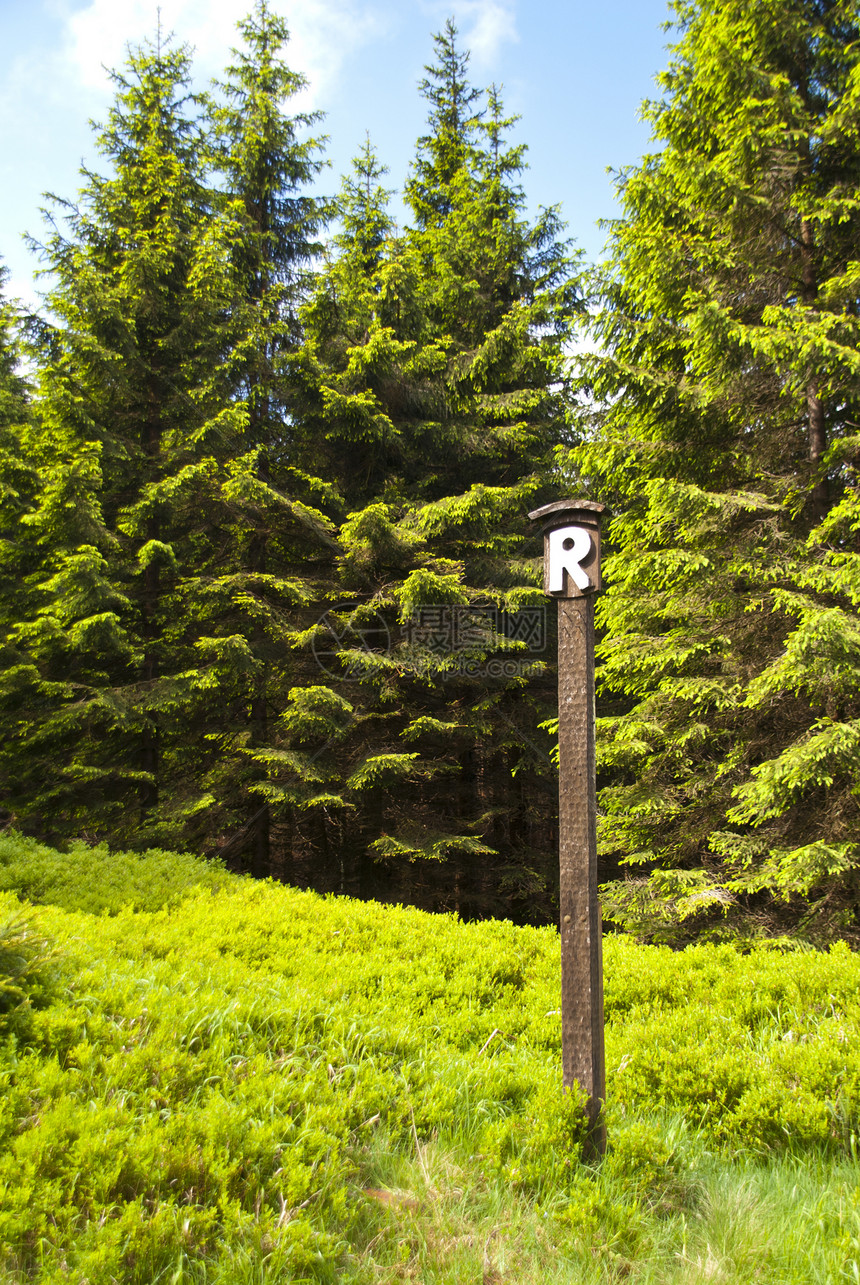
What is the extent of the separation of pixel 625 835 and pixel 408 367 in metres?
8.08

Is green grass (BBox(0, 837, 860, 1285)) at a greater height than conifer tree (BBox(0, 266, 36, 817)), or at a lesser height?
lesser

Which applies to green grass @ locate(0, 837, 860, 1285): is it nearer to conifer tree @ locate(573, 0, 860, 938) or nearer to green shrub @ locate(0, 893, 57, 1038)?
green shrub @ locate(0, 893, 57, 1038)

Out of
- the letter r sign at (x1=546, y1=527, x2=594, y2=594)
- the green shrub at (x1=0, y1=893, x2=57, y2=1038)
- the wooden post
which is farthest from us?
the letter r sign at (x1=546, y1=527, x2=594, y2=594)

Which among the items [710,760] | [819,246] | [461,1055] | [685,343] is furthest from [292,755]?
[819,246]

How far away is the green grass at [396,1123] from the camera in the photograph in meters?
2.18

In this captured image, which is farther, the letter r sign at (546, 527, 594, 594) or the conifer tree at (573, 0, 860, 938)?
the conifer tree at (573, 0, 860, 938)

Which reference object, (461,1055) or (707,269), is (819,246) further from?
(461,1055)

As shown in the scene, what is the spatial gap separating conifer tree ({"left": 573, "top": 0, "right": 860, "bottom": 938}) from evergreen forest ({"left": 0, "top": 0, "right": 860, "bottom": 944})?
45mm

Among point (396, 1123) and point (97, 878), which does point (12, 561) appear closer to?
point (97, 878)

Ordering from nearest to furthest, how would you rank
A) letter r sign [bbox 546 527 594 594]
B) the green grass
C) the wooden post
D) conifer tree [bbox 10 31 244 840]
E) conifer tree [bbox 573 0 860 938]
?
the green grass < the wooden post < letter r sign [bbox 546 527 594 594] < conifer tree [bbox 573 0 860 938] < conifer tree [bbox 10 31 244 840]

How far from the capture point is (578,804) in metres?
3.28

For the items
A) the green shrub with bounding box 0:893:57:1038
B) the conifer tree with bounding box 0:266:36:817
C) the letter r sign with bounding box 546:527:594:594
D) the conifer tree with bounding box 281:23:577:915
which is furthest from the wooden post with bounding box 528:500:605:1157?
the conifer tree with bounding box 0:266:36:817

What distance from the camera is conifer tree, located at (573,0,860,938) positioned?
244 inches

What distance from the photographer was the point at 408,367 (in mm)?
11266
